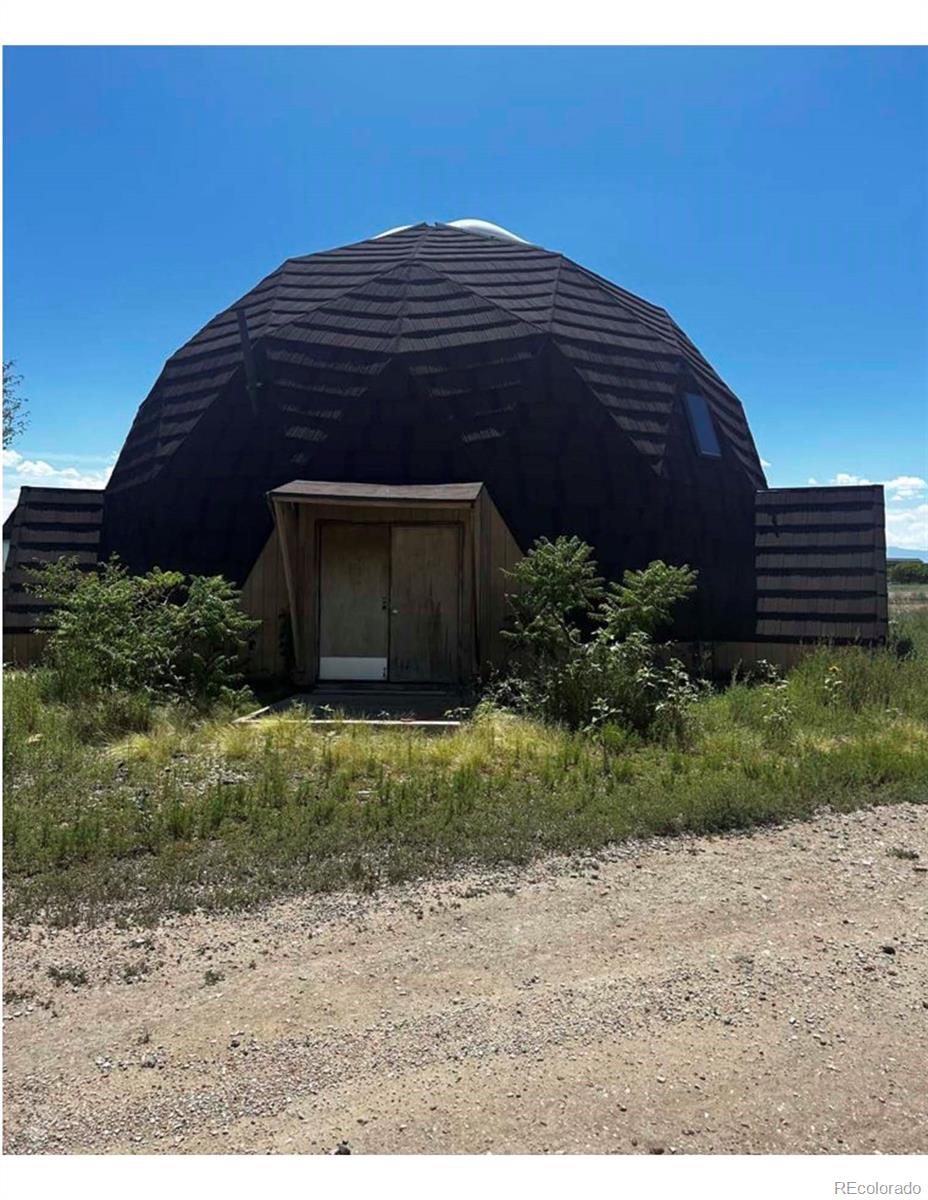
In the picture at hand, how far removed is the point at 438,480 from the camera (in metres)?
12.1

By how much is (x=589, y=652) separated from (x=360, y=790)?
3.35m

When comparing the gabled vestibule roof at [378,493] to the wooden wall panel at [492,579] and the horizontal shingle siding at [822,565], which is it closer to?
the wooden wall panel at [492,579]

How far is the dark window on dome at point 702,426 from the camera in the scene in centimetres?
1410

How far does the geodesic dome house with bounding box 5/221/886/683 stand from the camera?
1145 cm

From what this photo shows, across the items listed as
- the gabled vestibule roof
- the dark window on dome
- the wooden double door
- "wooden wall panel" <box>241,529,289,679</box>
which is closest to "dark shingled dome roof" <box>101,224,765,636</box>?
the dark window on dome

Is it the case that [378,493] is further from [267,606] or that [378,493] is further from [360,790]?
[360,790]

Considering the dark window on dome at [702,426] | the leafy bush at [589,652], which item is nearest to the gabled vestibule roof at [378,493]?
the leafy bush at [589,652]

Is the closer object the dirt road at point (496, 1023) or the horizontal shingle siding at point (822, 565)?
the dirt road at point (496, 1023)

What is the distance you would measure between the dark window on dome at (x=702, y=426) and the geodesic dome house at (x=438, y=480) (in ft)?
0.22

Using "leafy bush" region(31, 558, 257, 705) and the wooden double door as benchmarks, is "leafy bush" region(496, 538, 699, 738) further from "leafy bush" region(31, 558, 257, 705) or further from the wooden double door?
A: "leafy bush" region(31, 558, 257, 705)

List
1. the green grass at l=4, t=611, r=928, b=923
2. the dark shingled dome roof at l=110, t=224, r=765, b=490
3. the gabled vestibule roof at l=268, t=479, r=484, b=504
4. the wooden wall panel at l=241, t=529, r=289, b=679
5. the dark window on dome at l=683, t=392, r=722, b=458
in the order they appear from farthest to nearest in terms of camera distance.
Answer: the dark window on dome at l=683, t=392, r=722, b=458 < the dark shingled dome roof at l=110, t=224, r=765, b=490 < the wooden wall panel at l=241, t=529, r=289, b=679 < the gabled vestibule roof at l=268, t=479, r=484, b=504 < the green grass at l=4, t=611, r=928, b=923

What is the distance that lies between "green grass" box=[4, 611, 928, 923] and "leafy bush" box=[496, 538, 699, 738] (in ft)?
1.55

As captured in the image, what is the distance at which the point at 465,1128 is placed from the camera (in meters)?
2.37

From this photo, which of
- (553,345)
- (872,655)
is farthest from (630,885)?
(553,345)
